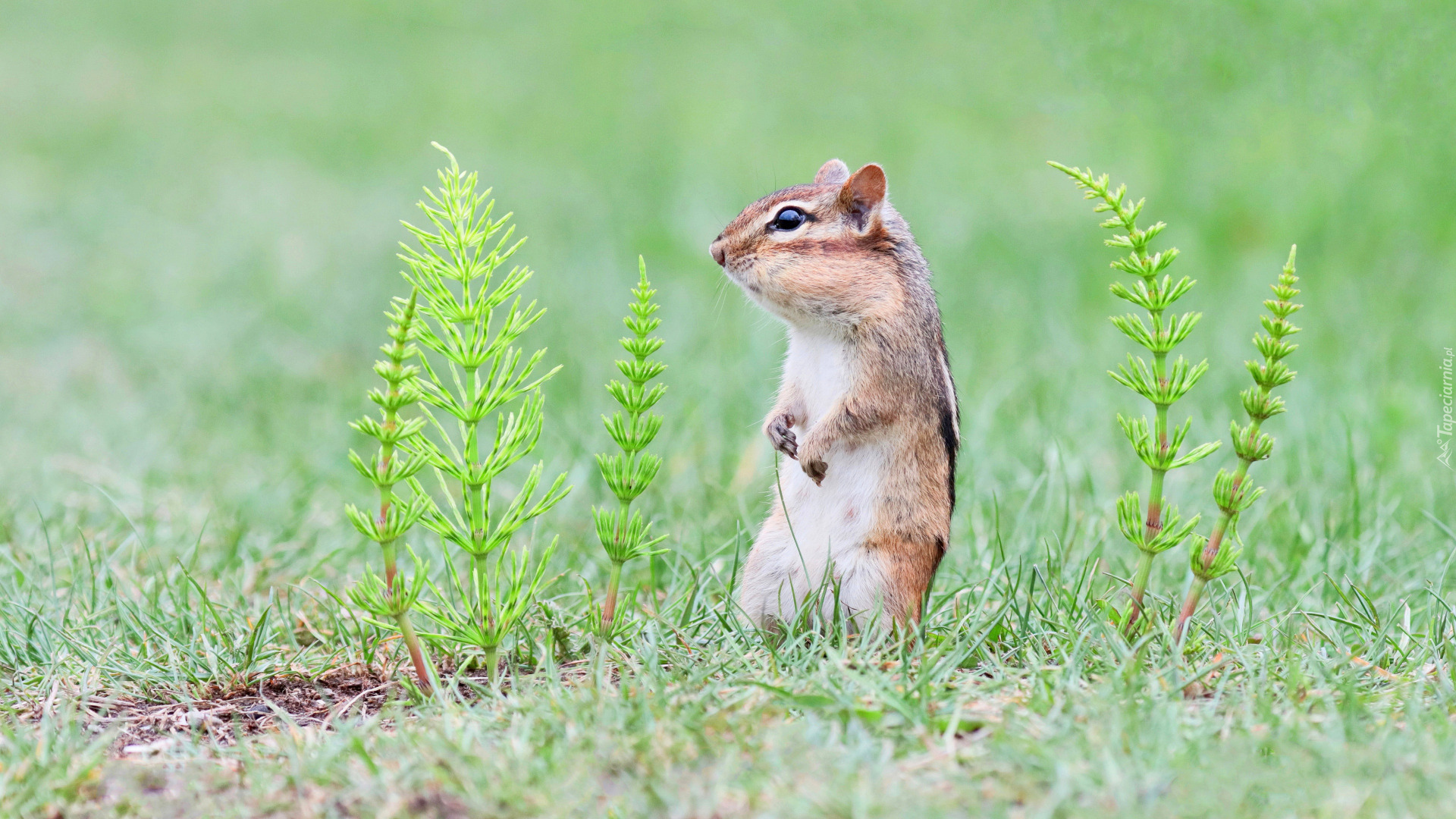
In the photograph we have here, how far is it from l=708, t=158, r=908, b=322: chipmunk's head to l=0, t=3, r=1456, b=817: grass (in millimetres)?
686

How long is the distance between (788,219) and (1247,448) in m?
1.12

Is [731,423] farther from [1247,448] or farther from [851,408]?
[1247,448]

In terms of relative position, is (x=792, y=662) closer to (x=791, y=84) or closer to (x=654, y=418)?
(x=654, y=418)

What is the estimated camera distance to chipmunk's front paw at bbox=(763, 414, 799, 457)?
2.99 m

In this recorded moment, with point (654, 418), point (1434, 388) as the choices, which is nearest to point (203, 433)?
point (654, 418)

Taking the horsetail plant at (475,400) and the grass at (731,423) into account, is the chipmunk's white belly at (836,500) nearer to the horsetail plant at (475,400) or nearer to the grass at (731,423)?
the grass at (731,423)

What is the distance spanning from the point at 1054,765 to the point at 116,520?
120 inches

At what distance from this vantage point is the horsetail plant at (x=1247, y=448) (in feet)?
8.80

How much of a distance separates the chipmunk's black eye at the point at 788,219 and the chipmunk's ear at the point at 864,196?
10 centimetres

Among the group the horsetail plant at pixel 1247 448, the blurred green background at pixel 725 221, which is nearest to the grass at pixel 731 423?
the blurred green background at pixel 725 221

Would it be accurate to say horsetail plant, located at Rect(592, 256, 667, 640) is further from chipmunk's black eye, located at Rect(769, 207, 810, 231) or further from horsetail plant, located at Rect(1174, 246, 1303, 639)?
horsetail plant, located at Rect(1174, 246, 1303, 639)

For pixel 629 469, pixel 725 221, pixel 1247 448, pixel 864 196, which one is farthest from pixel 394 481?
pixel 725 221

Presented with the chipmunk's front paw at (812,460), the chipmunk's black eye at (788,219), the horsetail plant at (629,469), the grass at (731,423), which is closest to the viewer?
the grass at (731,423)

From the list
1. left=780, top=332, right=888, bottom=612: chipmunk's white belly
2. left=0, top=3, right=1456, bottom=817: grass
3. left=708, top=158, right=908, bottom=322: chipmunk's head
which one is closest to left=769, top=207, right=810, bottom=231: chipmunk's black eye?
left=708, top=158, right=908, bottom=322: chipmunk's head
